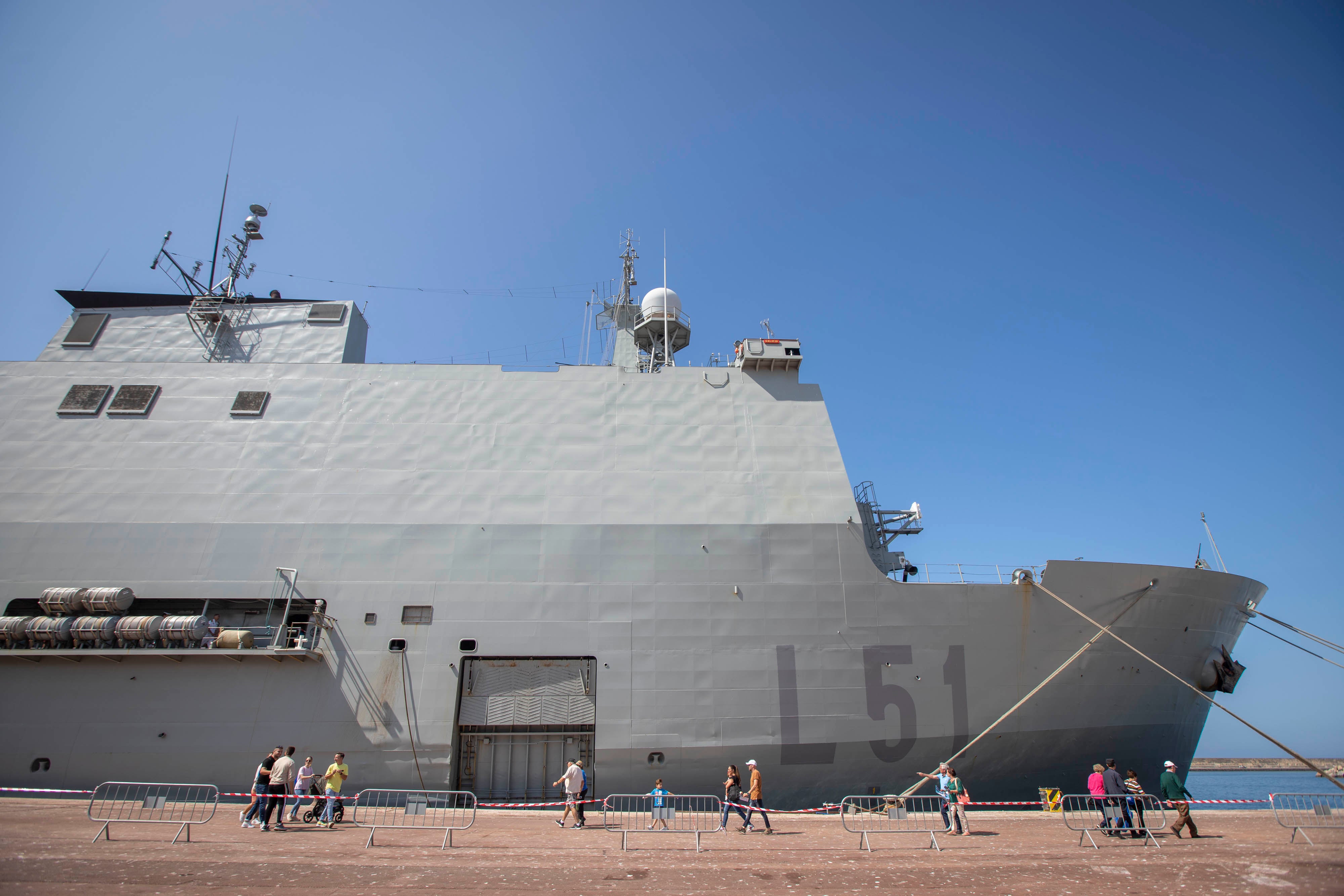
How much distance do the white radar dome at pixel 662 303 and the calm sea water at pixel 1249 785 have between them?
41.7 m

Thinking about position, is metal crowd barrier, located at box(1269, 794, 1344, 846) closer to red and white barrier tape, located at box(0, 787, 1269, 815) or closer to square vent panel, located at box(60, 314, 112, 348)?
red and white barrier tape, located at box(0, 787, 1269, 815)

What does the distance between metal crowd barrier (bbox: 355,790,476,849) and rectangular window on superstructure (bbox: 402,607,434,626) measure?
284 cm

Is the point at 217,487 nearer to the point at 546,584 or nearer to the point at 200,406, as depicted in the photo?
the point at 200,406

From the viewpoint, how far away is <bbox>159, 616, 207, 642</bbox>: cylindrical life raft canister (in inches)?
470

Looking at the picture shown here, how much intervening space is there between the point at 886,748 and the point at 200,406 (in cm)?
1590

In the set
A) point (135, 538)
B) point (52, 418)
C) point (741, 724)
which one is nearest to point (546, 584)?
point (741, 724)

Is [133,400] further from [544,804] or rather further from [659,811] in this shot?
[659,811]

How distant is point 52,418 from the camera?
14.4m

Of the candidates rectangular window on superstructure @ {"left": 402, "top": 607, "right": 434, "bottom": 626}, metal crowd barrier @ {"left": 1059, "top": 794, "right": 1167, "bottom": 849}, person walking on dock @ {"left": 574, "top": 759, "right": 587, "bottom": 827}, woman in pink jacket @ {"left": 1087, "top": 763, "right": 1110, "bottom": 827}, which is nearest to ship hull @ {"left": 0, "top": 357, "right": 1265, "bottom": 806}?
rectangular window on superstructure @ {"left": 402, "top": 607, "right": 434, "bottom": 626}

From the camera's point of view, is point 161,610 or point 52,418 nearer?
point 161,610

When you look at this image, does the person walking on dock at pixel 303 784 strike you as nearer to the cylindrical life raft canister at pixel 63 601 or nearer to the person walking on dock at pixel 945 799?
the cylindrical life raft canister at pixel 63 601

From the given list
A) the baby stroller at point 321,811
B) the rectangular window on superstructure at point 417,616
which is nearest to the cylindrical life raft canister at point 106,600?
the rectangular window on superstructure at point 417,616

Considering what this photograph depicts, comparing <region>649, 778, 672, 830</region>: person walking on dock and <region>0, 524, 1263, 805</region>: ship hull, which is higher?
<region>0, 524, 1263, 805</region>: ship hull

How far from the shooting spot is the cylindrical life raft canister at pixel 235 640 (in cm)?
1198
